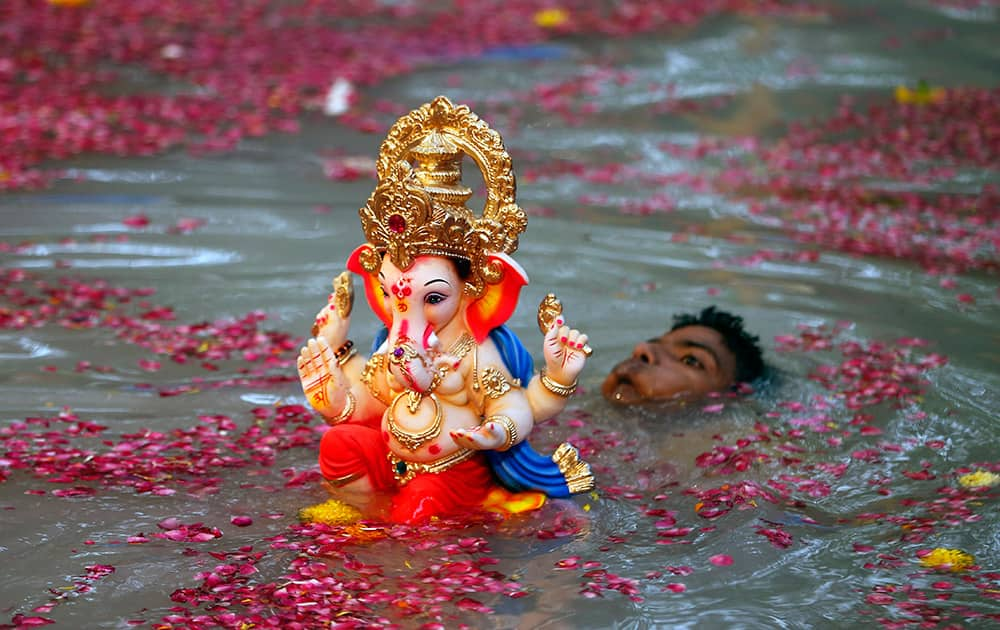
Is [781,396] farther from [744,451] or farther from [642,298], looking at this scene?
[642,298]

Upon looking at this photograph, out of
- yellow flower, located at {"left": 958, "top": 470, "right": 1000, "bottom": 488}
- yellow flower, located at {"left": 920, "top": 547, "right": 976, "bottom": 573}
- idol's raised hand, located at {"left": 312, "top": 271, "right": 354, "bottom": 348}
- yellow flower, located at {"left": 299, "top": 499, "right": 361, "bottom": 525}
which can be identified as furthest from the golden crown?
yellow flower, located at {"left": 958, "top": 470, "right": 1000, "bottom": 488}

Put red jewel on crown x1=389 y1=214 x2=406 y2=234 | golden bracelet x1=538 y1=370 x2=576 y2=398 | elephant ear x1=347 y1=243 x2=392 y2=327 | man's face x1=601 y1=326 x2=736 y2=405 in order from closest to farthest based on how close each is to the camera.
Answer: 1. red jewel on crown x1=389 y1=214 x2=406 y2=234
2. golden bracelet x1=538 y1=370 x2=576 y2=398
3. elephant ear x1=347 y1=243 x2=392 y2=327
4. man's face x1=601 y1=326 x2=736 y2=405

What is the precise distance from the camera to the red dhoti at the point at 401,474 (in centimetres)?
498

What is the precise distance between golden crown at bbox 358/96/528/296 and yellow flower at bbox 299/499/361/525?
94cm

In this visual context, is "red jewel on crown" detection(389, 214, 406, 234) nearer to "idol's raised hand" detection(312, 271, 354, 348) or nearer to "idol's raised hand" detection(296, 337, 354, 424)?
"idol's raised hand" detection(312, 271, 354, 348)

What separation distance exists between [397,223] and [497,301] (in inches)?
18.8

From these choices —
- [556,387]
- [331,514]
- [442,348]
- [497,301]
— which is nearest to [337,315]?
[442,348]

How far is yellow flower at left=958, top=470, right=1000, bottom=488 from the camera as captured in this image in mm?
5523

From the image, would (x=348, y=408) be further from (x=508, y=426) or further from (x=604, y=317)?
(x=604, y=317)

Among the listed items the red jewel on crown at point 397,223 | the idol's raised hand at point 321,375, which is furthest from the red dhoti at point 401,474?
the red jewel on crown at point 397,223

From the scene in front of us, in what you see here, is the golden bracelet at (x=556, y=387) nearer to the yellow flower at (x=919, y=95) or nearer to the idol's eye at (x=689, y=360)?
the idol's eye at (x=689, y=360)

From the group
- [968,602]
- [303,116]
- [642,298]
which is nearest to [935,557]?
[968,602]

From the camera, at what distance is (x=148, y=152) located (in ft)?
35.1

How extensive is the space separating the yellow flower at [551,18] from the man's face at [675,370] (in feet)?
29.8
